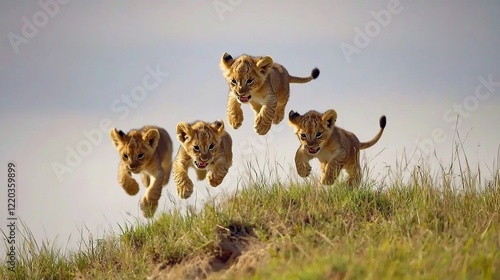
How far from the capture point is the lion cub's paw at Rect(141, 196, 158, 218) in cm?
942

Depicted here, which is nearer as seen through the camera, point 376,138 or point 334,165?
point 334,165

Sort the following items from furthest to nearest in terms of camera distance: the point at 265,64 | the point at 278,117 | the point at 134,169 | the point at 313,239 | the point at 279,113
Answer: the point at 279,113 → the point at 278,117 → the point at 265,64 → the point at 134,169 → the point at 313,239

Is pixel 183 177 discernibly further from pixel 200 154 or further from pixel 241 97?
pixel 241 97

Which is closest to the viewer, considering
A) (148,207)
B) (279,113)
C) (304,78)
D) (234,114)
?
(148,207)

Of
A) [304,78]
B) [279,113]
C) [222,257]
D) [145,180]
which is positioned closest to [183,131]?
[145,180]

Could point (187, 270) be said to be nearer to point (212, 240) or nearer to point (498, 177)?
point (212, 240)

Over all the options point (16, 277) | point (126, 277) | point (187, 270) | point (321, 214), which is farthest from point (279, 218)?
point (16, 277)

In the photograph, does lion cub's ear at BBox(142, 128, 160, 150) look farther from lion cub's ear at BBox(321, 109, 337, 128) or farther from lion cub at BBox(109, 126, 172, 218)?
lion cub's ear at BBox(321, 109, 337, 128)

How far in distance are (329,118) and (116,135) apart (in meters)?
2.78

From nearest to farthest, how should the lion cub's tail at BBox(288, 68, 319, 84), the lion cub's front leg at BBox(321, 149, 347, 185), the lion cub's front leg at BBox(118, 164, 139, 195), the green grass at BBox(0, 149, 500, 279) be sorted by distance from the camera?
the green grass at BBox(0, 149, 500, 279)
the lion cub's front leg at BBox(118, 164, 139, 195)
the lion cub's front leg at BBox(321, 149, 347, 185)
the lion cub's tail at BBox(288, 68, 319, 84)

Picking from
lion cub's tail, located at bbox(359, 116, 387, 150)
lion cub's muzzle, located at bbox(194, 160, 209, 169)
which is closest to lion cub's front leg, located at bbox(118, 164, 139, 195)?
lion cub's muzzle, located at bbox(194, 160, 209, 169)

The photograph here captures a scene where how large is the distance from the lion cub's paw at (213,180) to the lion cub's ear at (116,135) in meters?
1.25

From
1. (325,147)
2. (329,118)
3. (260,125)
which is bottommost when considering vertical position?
(325,147)

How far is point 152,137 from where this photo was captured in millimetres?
9641
